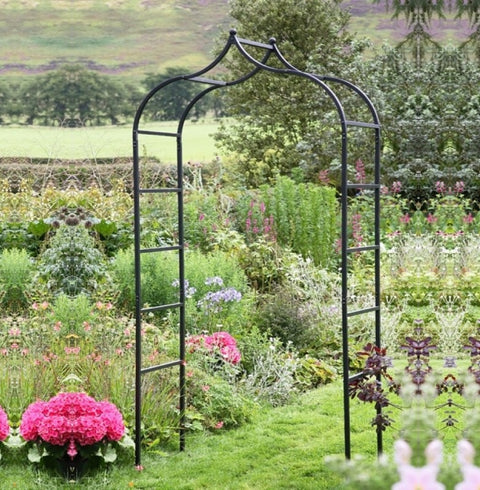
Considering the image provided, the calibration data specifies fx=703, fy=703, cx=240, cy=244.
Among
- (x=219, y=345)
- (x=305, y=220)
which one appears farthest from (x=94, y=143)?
(x=219, y=345)

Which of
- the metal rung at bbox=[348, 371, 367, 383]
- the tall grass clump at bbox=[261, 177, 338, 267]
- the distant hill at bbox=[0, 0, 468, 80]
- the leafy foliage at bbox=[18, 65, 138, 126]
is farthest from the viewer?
the distant hill at bbox=[0, 0, 468, 80]

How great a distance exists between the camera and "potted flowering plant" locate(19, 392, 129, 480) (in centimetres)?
404

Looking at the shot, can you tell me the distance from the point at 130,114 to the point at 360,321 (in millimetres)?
16182

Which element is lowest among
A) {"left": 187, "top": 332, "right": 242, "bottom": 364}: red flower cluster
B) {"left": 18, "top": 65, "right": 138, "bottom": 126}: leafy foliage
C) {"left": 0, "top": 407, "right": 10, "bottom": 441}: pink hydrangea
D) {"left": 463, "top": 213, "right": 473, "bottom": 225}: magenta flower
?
{"left": 0, "top": 407, "right": 10, "bottom": 441}: pink hydrangea

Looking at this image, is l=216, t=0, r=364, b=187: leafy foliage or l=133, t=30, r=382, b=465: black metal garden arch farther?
l=216, t=0, r=364, b=187: leafy foliage

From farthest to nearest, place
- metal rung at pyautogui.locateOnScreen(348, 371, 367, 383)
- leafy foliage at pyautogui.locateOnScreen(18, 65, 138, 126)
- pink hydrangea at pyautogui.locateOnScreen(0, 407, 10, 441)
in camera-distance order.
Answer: leafy foliage at pyautogui.locateOnScreen(18, 65, 138, 126)
pink hydrangea at pyautogui.locateOnScreen(0, 407, 10, 441)
metal rung at pyautogui.locateOnScreen(348, 371, 367, 383)

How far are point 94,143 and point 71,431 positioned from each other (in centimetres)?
805

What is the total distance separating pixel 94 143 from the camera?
11461mm

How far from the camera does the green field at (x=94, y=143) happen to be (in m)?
9.84

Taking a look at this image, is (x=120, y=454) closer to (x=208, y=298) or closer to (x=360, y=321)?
(x=208, y=298)

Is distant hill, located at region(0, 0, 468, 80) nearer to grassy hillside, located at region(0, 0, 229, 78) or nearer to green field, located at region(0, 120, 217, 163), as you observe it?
grassy hillside, located at region(0, 0, 229, 78)

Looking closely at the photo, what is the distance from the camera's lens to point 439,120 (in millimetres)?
10797

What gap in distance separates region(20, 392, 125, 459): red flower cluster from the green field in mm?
5243

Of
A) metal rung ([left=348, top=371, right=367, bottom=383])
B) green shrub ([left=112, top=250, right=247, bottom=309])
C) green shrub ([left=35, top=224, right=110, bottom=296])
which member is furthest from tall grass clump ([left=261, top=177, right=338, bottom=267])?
metal rung ([left=348, top=371, right=367, bottom=383])
